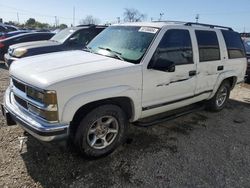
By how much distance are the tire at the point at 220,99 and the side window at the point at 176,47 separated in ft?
5.52

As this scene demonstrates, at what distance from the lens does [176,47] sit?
4.21 metres

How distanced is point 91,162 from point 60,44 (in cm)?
561

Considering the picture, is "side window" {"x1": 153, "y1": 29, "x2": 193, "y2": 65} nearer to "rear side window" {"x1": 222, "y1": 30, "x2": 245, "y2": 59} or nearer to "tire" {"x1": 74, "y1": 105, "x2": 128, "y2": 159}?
"tire" {"x1": 74, "y1": 105, "x2": 128, "y2": 159}

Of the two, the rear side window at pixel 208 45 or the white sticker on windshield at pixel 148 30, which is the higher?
the white sticker on windshield at pixel 148 30

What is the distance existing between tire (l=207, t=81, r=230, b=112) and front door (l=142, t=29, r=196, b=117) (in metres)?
1.28

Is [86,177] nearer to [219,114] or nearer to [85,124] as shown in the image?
[85,124]

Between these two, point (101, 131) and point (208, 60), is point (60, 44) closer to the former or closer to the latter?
point (208, 60)

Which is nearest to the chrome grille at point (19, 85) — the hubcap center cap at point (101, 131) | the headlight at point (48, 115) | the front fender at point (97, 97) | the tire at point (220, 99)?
the headlight at point (48, 115)

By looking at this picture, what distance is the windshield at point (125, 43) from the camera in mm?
3810

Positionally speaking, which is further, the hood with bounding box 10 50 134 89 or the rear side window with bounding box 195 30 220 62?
the rear side window with bounding box 195 30 220 62

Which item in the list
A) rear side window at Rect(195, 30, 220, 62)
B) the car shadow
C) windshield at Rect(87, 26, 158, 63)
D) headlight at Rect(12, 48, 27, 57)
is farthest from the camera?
headlight at Rect(12, 48, 27, 57)

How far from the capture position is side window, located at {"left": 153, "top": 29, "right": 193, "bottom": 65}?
Answer: 396cm

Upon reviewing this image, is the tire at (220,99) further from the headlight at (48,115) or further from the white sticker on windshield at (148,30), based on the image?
the headlight at (48,115)

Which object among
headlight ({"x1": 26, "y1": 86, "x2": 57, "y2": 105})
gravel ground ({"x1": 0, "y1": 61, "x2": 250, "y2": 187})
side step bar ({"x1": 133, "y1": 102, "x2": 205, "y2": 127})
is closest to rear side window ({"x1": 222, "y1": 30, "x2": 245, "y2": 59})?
side step bar ({"x1": 133, "y1": 102, "x2": 205, "y2": 127})
